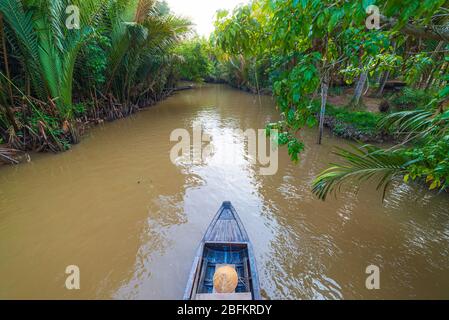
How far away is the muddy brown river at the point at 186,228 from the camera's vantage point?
362 cm

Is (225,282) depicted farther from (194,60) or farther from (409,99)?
(194,60)

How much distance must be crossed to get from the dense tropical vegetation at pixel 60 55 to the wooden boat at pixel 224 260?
671cm

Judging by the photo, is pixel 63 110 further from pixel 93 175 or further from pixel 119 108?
pixel 119 108

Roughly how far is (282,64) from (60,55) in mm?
7224

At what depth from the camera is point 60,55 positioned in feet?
24.0

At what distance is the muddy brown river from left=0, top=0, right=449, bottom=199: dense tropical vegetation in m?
1.17

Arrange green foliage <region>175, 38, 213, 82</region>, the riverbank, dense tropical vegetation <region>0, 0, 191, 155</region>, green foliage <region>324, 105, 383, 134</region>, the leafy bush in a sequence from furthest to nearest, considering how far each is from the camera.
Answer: green foliage <region>175, 38, 213, 82</region> < the leafy bush < green foliage <region>324, 105, 383, 134</region> < the riverbank < dense tropical vegetation <region>0, 0, 191, 155</region>

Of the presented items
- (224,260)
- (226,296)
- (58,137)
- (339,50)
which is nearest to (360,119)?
(339,50)

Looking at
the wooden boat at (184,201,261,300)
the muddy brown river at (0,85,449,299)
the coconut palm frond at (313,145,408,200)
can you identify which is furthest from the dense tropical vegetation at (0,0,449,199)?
the wooden boat at (184,201,261,300)

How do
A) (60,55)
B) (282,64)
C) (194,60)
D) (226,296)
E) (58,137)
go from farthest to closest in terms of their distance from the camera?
1. (194,60)
2. (58,137)
3. (60,55)
4. (282,64)
5. (226,296)

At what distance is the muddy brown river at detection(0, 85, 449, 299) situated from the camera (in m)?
3.62

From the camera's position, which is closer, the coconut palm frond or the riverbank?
the coconut palm frond

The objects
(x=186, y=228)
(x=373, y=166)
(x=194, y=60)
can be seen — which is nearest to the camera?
(x=373, y=166)

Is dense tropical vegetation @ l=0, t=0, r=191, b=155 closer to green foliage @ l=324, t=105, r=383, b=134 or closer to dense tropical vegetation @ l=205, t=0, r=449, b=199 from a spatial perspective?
dense tropical vegetation @ l=205, t=0, r=449, b=199
